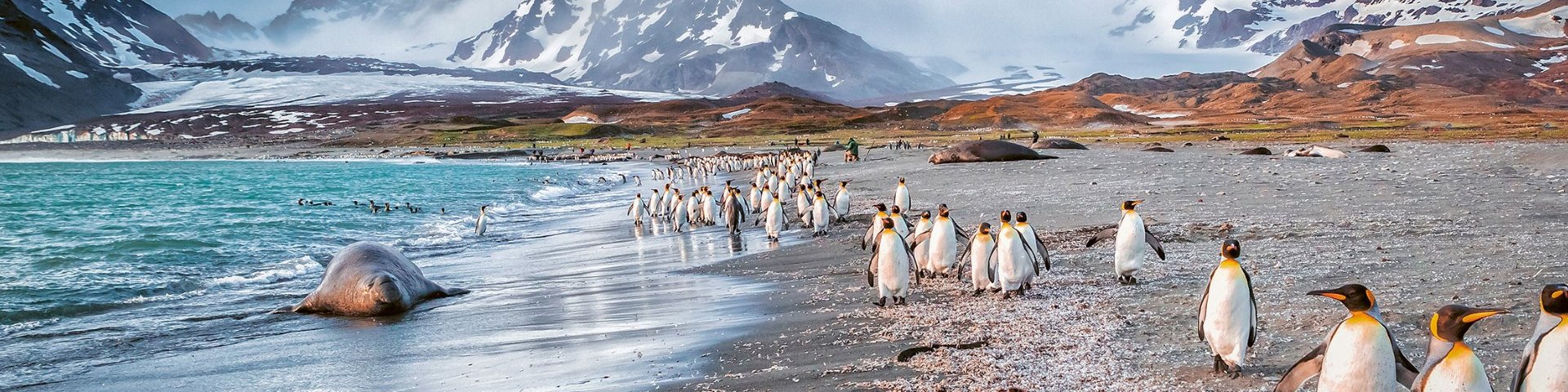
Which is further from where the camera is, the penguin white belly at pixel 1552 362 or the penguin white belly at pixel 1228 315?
the penguin white belly at pixel 1228 315

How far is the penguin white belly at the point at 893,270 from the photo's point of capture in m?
7.75

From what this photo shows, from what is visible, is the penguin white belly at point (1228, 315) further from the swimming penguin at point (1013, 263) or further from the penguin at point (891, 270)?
the penguin at point (891, 270)

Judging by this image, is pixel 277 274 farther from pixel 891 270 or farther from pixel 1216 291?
pixel 1216 291

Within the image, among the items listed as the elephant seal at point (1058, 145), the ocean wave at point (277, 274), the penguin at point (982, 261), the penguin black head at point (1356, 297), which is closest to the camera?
the penguin black head at point (1356, 297)

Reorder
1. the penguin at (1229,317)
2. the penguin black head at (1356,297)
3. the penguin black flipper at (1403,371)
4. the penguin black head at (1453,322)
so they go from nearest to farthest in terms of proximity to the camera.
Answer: the penguin black head at (1453,322)
the penguin black head at (1356,297)
the penguin black flipper at (1403,371)
the penguin at (1229,317)

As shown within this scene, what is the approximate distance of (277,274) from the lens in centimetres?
1211

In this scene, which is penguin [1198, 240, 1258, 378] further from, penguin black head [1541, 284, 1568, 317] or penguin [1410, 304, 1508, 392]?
penguin black head [1541, 284, 1568, 317]

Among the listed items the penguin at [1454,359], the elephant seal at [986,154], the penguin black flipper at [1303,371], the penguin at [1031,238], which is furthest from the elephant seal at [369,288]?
the elephant seal at [986,154]

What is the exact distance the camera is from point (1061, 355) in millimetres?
5516

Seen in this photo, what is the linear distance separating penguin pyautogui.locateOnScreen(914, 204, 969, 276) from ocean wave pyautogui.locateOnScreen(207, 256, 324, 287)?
7290 mm

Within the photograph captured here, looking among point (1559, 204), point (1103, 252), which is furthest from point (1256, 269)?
point (1559, 204)

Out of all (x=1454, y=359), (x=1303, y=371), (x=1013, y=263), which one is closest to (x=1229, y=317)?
(x=1303, y=371)

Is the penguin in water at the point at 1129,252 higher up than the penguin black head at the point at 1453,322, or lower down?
lower down

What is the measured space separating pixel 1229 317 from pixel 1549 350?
155 cm
